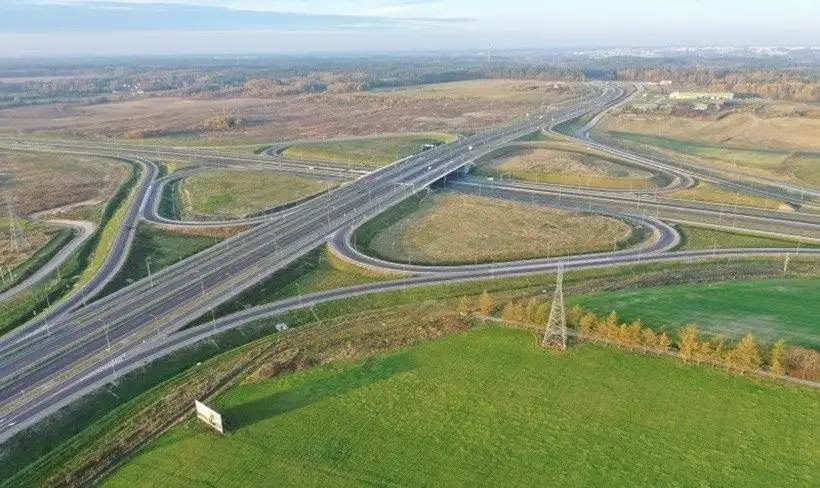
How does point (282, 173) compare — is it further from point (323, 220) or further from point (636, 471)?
point (636, 471)

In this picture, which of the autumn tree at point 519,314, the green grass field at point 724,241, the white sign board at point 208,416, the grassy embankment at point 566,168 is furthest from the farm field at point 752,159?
the white sign board at point 208,416

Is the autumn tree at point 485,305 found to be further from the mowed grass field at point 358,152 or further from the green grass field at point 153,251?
the mowed grass field at point 358,152

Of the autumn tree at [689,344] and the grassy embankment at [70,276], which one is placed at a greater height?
the autumn tree at [689,344]

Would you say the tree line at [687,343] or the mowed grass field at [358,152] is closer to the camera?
the tree line at [687,343]

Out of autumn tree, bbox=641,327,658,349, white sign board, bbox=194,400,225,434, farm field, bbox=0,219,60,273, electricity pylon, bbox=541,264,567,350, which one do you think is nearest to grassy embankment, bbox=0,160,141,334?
farm field, bbox=0,219,60,273

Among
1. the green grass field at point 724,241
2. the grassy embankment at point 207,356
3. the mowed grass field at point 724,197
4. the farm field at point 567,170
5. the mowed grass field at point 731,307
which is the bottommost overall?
the grassy embankment at point 207,356

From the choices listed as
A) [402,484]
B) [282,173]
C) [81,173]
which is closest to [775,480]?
[402,484]
